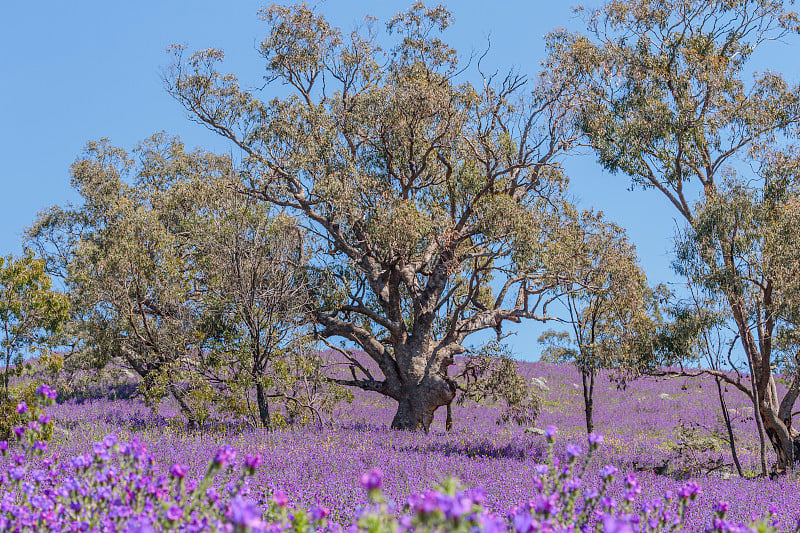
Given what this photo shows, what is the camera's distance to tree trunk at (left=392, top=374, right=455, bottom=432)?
57.3ft

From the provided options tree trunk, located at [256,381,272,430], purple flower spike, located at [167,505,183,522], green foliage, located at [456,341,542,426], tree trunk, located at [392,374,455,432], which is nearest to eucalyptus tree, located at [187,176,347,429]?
tree trunk, located at [256,381,272,430]

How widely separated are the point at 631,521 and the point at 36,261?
550 inches

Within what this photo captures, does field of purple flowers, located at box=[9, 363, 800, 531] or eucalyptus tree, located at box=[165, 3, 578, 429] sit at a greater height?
eucalyptus tree, located at box=[165, 3, 578, 429]

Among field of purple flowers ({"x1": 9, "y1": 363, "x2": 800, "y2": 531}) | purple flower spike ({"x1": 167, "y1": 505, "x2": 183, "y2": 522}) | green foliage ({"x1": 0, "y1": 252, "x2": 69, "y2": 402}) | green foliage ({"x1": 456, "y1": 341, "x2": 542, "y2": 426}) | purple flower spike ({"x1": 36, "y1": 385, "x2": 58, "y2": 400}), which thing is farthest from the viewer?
green foliage ({"x1": 456, "y1": 341, "x2": 542, "y2": 426})

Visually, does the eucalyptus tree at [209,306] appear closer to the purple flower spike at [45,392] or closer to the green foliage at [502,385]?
the green foliage at [502,385]

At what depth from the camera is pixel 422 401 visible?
57.4 feet

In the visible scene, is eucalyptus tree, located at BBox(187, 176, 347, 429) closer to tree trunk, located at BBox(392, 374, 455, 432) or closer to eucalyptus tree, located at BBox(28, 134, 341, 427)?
eucalyptus tree, located at BBox(28, 134, 341, 427)

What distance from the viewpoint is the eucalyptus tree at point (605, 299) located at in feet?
54.0

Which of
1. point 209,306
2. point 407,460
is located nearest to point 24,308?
point 209,306

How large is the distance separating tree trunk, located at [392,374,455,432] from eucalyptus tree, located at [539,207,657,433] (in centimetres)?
358

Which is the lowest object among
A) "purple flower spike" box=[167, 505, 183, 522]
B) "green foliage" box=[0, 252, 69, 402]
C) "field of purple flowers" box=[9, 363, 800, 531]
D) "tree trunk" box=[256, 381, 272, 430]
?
"field of purple flowers" box=[9, 363, 800, 531]

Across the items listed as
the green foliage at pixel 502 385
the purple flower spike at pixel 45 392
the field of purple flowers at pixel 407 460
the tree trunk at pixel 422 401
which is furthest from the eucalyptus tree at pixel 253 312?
the purple flower spike at pixel 45 392

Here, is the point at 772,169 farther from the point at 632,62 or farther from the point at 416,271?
the point at 416,271

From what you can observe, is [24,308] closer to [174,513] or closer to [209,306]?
[209,306]
